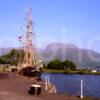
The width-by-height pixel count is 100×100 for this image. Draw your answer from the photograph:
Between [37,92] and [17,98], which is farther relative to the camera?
[37,92]

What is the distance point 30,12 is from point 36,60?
1370 centimetres

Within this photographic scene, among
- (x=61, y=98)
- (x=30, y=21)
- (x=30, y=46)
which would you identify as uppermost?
(x=30, y=21)

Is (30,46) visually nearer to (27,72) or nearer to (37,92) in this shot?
(27,72)

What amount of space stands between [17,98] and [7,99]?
0.91m

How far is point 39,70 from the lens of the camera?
79.8 meters

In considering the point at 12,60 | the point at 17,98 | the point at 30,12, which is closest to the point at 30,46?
the point at 30,12

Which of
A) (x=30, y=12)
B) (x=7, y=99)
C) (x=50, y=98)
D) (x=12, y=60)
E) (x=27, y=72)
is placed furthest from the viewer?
(x=12, y=60)

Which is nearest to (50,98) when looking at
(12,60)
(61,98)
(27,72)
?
(61,98)

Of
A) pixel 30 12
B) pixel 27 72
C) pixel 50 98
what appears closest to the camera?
pixel 50 98

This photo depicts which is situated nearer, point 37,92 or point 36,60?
point 37,92

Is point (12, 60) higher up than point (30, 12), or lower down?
lower down

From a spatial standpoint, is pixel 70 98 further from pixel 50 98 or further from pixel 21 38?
pixel 21 38

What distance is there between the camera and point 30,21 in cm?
8944

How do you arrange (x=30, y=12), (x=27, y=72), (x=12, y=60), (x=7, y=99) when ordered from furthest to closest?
(x=12, y=60)
(x=30, y=12)
(x=27, y=72)
(x=7, y=99)
